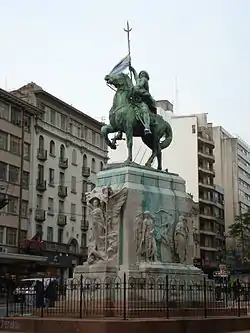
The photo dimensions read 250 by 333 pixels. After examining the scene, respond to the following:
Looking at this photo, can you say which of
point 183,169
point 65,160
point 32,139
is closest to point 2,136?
point 32,139

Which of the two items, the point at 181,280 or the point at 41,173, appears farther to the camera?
the point at 41,173

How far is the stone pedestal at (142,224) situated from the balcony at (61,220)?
145 feet

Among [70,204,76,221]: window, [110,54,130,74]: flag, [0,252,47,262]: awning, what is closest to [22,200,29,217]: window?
[0,252,47,262]: awning

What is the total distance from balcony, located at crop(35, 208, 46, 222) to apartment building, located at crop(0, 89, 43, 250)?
4.30 ft

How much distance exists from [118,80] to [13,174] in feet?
127

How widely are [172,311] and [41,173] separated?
46.3 m

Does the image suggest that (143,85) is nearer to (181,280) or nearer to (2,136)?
(181,280)


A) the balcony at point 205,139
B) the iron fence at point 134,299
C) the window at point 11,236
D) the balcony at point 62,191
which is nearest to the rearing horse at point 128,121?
the iron fence at point 134,299

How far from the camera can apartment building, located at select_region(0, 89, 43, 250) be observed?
57.4 meters

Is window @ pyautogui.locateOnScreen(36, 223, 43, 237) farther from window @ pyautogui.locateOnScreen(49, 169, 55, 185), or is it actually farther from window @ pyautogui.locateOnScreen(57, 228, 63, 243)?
window @ pyautogui.locateOnScreen(49, 169, 55, 185)

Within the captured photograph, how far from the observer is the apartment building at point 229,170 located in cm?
9625

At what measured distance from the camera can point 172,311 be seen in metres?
18.4

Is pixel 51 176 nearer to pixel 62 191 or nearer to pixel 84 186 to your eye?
pixel 62 191

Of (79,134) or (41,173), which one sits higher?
(79,134)
